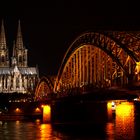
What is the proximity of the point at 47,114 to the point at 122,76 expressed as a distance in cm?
5294

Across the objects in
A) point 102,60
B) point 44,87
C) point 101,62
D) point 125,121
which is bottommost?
point 125,121

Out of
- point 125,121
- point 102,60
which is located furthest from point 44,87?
point 125,121

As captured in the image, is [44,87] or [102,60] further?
[44,87]

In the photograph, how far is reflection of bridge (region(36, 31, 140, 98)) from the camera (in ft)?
177

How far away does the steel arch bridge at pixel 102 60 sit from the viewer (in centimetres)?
5419

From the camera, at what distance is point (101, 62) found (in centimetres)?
6994

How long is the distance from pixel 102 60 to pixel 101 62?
572mm

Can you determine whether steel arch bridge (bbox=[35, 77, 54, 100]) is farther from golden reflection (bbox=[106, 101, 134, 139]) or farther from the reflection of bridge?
golden reflection (bbox=[106, 101, 134, 139])

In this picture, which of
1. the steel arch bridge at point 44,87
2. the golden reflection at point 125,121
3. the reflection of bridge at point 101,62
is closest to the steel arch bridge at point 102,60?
the reflection of bridge at point 101,62

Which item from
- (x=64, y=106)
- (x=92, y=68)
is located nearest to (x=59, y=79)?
(x=64, y=106)

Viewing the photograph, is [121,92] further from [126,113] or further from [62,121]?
[62,121]

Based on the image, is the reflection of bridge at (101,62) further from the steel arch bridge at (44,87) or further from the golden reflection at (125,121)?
the steel arch bridge at (44,87)

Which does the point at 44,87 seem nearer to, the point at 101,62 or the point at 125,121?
the point at 101,62

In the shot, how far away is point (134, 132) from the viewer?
49312 mm
